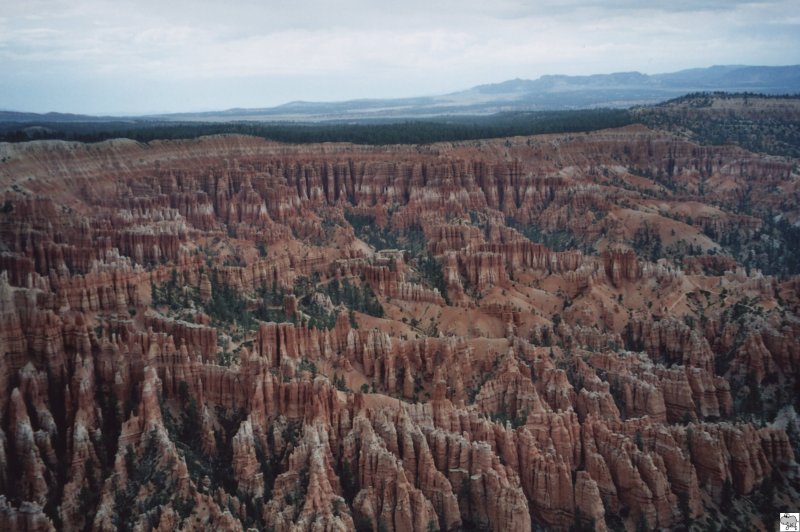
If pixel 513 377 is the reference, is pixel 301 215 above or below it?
above

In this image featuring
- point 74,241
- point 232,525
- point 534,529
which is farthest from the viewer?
point 74,241

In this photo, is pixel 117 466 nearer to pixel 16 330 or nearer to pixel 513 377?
pixel 16 330

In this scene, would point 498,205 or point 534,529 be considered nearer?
point 534,529

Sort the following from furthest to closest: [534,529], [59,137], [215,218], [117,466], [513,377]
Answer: [59,137], [215,218], [513,377], [534,529], [117,466]

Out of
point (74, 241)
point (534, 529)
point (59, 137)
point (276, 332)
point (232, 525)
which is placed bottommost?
point (534, 529)

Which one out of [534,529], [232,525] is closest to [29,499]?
[232,525]

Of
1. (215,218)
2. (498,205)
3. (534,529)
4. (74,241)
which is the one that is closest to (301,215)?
(215,218)
